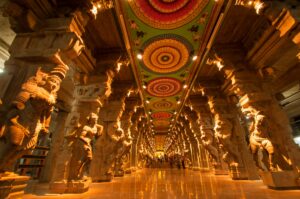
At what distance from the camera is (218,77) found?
8125 millimetres

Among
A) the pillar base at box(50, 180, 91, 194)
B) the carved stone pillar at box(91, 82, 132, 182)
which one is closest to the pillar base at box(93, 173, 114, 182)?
the carved stone pillar at box(91, 82, 132, 182)

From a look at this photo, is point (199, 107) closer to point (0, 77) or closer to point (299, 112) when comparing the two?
point (299, 112)

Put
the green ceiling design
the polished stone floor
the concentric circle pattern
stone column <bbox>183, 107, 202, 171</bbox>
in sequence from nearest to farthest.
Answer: the polished stone floor, the green ceiling design, the concentric circle pattern, stone column <bbox>183, 107, 202, 171</bbox>

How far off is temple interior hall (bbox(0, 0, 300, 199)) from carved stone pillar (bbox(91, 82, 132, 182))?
5cm

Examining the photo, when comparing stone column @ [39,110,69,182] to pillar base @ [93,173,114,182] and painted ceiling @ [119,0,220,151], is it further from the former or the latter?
painted ceiling @ [119,0,220,151]

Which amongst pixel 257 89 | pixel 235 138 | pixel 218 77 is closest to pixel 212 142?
pixel 235 138

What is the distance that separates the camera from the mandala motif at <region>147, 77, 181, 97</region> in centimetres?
880

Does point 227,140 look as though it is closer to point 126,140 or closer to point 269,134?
point 269,134

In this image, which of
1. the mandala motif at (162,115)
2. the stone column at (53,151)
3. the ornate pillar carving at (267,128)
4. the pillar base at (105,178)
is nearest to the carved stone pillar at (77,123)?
the pillar base at (105,178)

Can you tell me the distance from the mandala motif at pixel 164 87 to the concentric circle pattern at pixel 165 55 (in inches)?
40.5

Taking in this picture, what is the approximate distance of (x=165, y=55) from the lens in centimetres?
682

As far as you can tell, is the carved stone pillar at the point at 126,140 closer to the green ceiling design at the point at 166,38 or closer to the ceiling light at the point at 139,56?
the green ceiling design at the point at 166,38

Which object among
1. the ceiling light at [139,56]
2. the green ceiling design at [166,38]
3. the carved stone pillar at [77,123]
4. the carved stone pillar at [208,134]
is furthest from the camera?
the carved stone pillar at [208,134]

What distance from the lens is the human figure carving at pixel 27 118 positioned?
2.60 m
